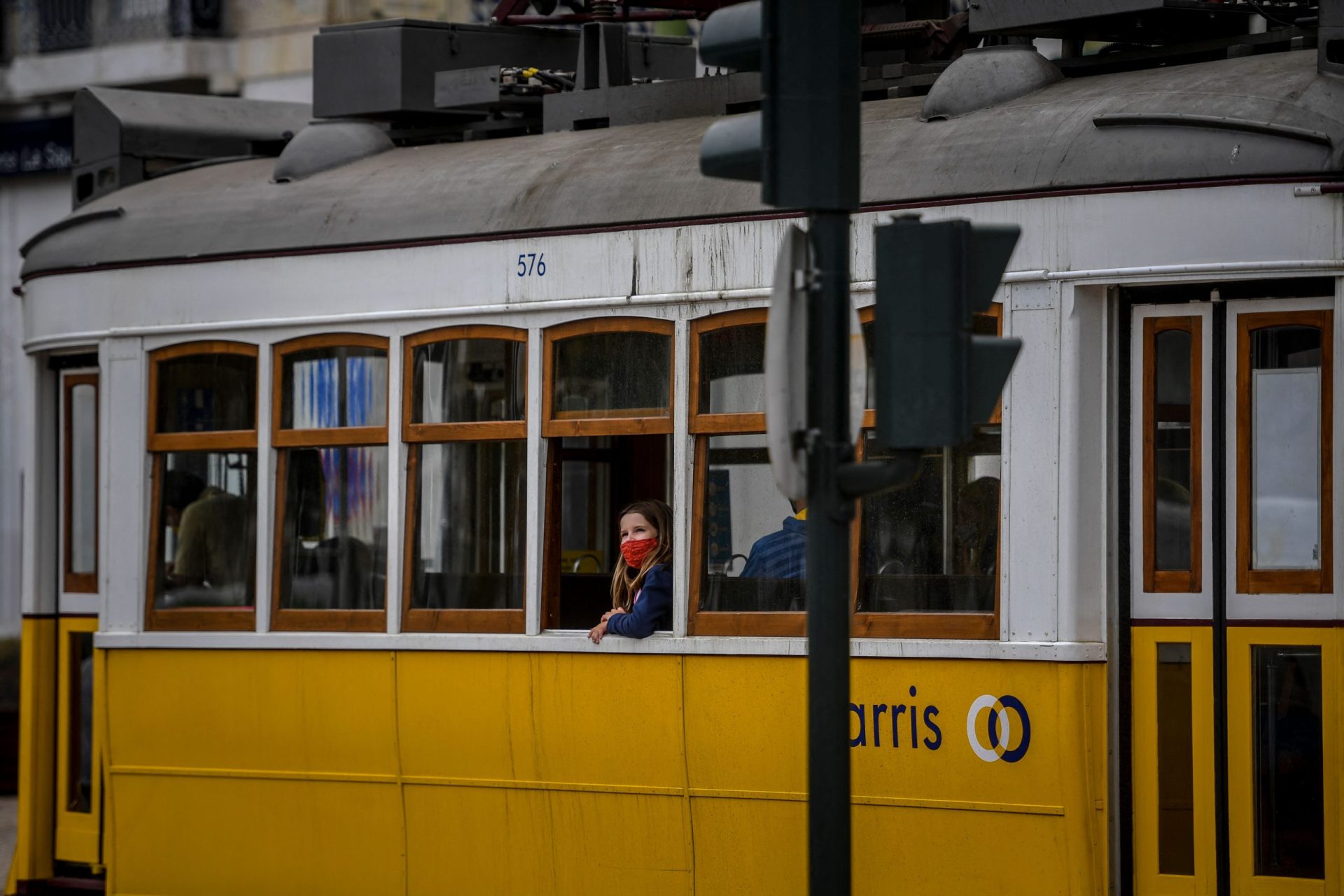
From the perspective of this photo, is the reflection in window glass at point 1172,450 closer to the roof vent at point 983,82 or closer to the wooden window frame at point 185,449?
the roof vent at point 983,82

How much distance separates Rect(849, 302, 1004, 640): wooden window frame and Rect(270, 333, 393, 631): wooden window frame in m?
1.86

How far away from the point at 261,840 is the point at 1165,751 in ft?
11.5

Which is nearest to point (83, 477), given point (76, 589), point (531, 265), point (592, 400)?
point (76, 589)

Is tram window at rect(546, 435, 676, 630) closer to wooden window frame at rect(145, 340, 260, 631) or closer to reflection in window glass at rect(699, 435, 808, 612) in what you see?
reflection in window glass at rect(699, 435, 808, 612)

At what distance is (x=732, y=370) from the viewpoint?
283 inches

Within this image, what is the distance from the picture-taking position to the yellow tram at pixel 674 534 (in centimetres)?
641

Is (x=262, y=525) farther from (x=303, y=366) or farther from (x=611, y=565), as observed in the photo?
(x=611, y=565)

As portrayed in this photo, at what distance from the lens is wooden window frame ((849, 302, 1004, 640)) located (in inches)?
263

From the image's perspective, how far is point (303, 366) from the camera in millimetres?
8258

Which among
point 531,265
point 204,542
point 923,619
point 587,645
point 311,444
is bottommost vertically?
point 587,645

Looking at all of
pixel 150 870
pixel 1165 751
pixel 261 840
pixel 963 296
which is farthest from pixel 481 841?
pixel 963 296

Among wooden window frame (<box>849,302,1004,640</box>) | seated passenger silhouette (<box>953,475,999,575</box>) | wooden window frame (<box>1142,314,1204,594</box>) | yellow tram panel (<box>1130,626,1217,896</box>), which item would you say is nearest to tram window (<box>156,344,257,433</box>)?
wooden window frame (<box>849,302,1004,640</box>)

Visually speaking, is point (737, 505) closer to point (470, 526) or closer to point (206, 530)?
point (470, 526)

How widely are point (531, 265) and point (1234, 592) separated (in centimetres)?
264
